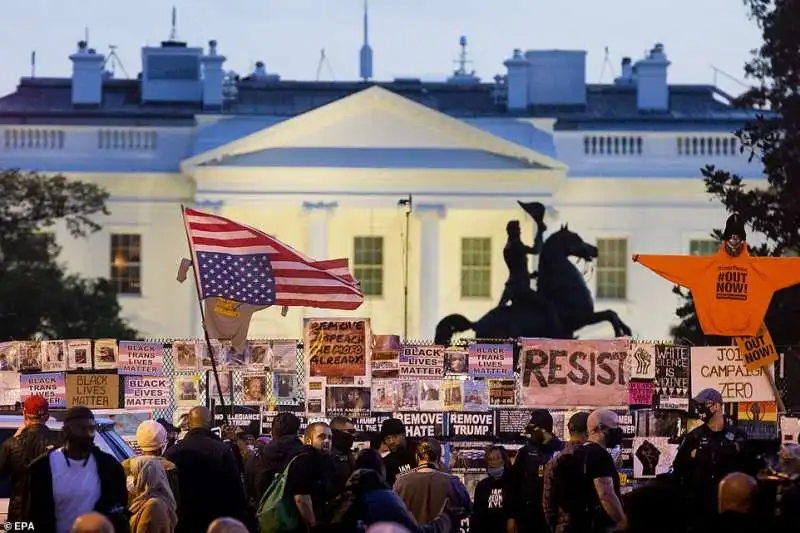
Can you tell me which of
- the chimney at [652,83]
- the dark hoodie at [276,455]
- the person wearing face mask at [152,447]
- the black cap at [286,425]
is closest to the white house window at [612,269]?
the chimney at [652,83]

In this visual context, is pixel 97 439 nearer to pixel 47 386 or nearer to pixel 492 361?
pixel 47 386

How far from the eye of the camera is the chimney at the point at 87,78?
65.2 meters

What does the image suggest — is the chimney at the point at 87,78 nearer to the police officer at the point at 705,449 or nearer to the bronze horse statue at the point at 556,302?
the bronze horse statue at the point at 556,302

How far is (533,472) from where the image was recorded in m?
14.9

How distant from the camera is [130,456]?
14672 mm

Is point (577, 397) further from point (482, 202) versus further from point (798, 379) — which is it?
point (482, 202)

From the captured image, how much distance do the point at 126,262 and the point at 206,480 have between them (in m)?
47.6

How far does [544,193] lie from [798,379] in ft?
140

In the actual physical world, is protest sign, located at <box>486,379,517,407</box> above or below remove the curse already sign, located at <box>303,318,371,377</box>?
below

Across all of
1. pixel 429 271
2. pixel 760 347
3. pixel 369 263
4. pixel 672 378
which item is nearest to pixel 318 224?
pixel 369 263

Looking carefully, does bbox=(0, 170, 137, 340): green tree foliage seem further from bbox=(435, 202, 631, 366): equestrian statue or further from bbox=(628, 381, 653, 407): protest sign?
bbox=(628, 381, 653, 407): protest sign

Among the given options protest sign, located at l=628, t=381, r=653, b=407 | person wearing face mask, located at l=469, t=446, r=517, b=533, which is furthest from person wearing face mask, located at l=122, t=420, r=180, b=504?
protest sign, located at l=628, t=381, r=653, b=407

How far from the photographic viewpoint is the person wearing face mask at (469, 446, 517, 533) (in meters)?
15.3

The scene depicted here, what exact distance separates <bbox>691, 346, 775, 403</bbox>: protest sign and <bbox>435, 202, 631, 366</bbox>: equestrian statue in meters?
13.6
